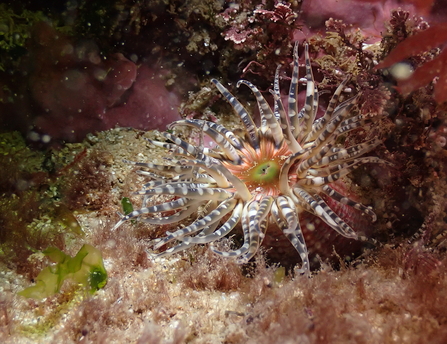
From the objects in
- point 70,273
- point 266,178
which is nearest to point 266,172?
point 266,178

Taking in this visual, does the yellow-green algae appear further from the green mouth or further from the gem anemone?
the green mouth

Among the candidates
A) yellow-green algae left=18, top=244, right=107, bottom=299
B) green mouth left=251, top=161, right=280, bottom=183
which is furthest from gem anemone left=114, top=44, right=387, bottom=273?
yellow-green algae left=18, top=244, right=107, bottom=299

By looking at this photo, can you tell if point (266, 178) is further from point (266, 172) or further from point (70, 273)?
point (70, 273)

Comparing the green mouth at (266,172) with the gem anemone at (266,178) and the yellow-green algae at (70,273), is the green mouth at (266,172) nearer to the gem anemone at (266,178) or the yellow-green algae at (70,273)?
the gem anemone at (266,178)

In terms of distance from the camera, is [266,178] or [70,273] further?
[266,178]

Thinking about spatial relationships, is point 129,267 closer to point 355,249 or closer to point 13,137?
point 355,249

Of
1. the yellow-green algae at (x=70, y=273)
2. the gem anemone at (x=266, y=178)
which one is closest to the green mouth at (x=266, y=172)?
the gem anemone at (x=266, y=178)

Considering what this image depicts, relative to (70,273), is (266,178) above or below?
above

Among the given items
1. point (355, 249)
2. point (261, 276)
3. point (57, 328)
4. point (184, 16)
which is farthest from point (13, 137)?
point (355, 249)
